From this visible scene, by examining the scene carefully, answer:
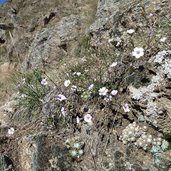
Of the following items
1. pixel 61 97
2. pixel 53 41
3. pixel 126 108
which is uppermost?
pixel 126 108

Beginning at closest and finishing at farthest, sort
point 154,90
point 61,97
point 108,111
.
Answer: point 154,90, point 108,111, point 61,97

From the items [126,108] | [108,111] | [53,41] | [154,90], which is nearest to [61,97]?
[108,111]

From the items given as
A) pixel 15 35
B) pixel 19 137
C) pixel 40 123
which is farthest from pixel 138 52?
pixel 15 35

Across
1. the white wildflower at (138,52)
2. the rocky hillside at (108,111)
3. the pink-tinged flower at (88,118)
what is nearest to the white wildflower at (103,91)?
the rocky hillside at (108,111)

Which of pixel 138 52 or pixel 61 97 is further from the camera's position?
pixel 61 97

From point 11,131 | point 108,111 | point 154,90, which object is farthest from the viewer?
point 11,131

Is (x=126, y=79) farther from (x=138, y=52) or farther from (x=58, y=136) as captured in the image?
(x=58, y=136)

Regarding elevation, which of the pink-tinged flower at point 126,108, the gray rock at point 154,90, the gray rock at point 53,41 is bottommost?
the gray rock at point 53,41

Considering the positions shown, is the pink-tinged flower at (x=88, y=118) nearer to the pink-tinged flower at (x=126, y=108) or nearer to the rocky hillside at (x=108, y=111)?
the rocky hillside at (x=108, y=111)

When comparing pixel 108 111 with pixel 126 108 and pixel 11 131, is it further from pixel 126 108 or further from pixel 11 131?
pixel 11 131

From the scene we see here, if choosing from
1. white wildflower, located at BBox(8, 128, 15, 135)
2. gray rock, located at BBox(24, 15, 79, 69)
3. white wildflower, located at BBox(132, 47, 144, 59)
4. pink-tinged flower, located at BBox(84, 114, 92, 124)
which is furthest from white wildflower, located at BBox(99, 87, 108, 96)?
gray rock, located at BBox(24, 15, 79, 69)

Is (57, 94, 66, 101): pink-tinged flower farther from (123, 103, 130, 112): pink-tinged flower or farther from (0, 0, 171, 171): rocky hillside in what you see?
(123, 103, 130, 112): pink-tinged flower
